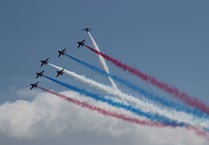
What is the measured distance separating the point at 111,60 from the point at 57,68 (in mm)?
27363

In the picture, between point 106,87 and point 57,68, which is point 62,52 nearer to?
point 57,68

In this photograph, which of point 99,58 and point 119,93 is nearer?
point 119,93

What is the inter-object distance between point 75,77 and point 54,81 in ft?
22.2

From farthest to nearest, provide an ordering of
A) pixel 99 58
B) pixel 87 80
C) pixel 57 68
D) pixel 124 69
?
pixel 99 58, pixel 57 68, pixel 87 80, pixel 124 69

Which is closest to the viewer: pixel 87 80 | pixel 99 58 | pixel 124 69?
pixel 124 69

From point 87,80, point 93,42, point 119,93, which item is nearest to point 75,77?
point 87,80

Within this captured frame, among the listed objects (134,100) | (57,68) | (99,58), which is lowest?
(134,100)

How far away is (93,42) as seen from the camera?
178 meters

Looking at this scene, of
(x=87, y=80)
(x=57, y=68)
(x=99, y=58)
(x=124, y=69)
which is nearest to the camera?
(x=124, y=69)

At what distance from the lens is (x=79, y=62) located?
147 m

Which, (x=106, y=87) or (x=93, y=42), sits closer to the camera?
(x=106, y=87)

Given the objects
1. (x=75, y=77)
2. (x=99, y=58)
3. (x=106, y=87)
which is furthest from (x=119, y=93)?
(x=99, y=58)

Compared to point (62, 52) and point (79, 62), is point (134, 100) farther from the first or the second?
Answer: point (62, 52)

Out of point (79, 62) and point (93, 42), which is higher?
point (93, 42)
